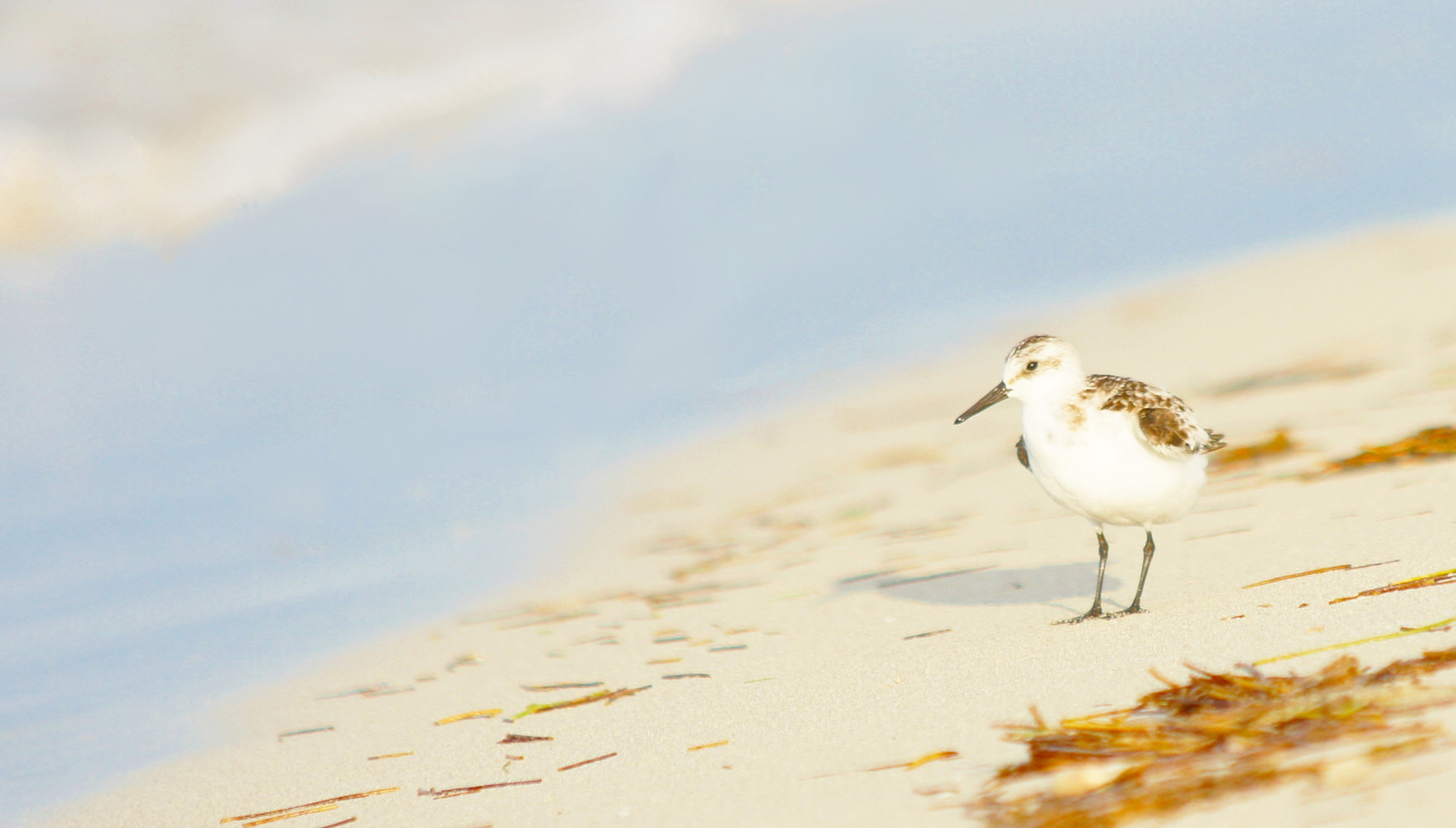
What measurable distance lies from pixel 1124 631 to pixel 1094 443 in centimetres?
93

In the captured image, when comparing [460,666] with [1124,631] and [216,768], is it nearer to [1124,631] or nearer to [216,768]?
[216,768]

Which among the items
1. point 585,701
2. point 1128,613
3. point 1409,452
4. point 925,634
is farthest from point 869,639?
point 1409,452

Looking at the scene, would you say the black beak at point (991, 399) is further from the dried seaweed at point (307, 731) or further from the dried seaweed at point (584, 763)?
the dried seaweed at point (307, 731)

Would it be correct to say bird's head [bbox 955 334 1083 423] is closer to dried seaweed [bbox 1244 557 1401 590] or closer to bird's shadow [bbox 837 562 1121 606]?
bird's shadow [bbox 837 562 1121 606]

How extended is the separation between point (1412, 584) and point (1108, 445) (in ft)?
3.96

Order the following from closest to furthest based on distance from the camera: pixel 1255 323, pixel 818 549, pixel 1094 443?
1. pixel 1094 443
2. pixel 818 549
3. pixel 1255 323

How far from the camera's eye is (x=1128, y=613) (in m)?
4.75

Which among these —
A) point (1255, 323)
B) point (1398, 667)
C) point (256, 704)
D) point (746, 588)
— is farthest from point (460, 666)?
point (1255, 323)

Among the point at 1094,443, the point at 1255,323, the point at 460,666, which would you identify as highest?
the point at 1255,323

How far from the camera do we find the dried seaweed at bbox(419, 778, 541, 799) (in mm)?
3818

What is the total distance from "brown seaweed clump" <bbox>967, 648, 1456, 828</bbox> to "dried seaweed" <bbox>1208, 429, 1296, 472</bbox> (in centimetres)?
371

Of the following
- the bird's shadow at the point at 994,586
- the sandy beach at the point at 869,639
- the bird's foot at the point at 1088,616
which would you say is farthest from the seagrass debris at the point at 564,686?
the bird's foot at the point at 1088,616

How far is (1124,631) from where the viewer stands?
14.0 ft

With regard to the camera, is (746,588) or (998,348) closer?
(746,588)
